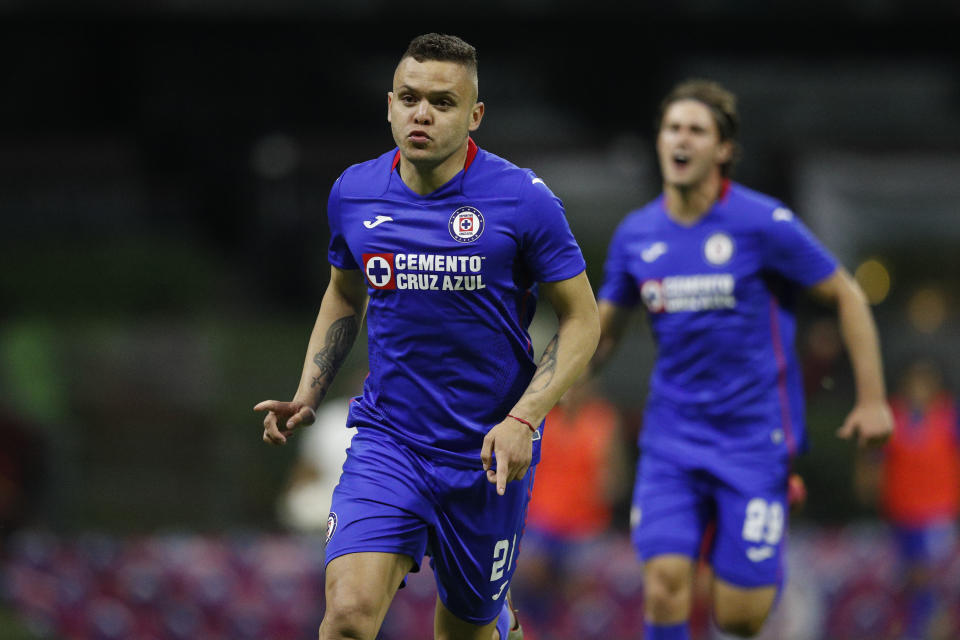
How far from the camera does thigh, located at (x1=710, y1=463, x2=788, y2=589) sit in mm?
Result: 6062

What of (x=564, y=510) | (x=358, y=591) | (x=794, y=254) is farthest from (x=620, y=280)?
(x=564, y=510)

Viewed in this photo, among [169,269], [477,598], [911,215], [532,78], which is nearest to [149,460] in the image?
[169,269]

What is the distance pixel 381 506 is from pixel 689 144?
2.55 metres

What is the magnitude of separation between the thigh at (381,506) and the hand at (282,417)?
243mm

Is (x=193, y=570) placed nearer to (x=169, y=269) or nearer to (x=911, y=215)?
(x=169, y=269)

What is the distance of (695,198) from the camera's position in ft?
20.8

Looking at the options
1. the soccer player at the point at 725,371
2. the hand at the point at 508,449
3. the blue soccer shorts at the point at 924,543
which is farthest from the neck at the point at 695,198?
the blue soccer shorts at the point at 924,543

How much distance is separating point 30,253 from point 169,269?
1647 millimetres

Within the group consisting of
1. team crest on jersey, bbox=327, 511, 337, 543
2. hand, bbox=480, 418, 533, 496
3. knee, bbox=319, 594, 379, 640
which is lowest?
knee, bbox=319, 594, 379, 640

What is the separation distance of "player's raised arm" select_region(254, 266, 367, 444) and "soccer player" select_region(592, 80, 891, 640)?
171 cm

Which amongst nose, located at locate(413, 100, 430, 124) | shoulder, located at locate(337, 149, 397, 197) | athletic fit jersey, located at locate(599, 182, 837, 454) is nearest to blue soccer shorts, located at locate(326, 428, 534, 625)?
shoulder, located at locate(337, 149, 397, 197)

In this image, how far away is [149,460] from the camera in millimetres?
11039

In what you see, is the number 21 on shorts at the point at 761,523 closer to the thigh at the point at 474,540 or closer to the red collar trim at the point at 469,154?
the thigh at the point at 474,540

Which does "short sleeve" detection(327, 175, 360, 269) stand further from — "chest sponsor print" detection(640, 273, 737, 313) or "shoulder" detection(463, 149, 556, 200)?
"chest sponsor print" detection(640, 273, 737, 313)
